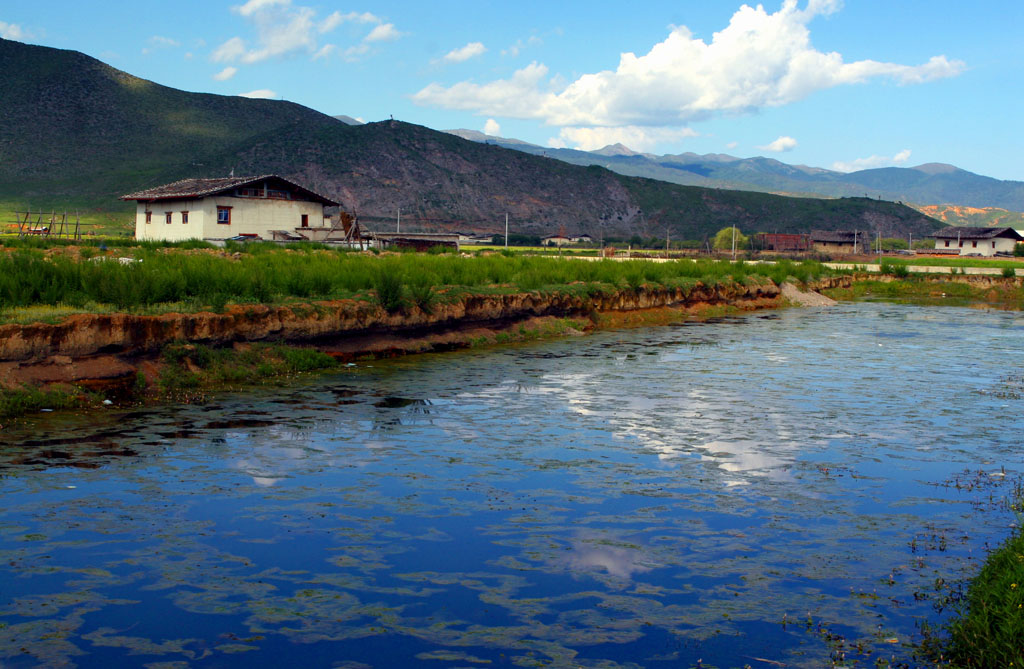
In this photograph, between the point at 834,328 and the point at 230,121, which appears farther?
the point at 230,121

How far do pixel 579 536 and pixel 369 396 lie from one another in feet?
27.9

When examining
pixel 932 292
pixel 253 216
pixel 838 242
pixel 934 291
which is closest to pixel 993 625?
pixel 253 216

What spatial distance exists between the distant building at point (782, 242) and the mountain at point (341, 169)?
3017 centimetres

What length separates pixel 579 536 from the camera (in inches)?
376

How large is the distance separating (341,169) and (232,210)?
83675mm

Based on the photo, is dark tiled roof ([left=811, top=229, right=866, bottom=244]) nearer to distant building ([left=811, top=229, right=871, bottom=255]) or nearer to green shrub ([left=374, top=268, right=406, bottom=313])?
distant building ([left=811, top=229, right=871, bottom=255])

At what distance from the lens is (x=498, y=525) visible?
9906 mm

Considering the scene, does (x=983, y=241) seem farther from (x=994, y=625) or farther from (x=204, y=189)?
(x=994, y=625)

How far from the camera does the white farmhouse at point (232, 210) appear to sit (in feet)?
162

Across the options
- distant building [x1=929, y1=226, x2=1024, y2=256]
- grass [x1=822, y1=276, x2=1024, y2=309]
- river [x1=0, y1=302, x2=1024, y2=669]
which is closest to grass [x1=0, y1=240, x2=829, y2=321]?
river [x1=0, y1=302, x2=1024, y2=669]

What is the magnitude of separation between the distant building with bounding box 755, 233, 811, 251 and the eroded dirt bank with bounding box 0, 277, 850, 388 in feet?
242

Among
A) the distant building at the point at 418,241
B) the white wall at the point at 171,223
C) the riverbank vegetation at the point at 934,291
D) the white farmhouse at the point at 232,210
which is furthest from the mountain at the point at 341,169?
the riverbank vegetation at the point at 934,291

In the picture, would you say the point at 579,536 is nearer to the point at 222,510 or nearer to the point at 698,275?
the point at 222,510

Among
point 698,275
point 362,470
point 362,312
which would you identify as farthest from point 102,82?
point 362,470
